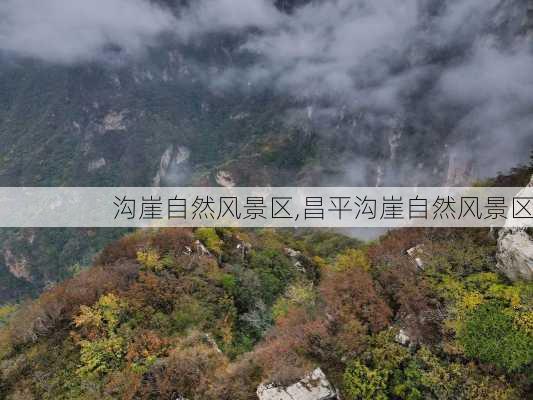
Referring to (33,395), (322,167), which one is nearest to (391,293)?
(33,395)

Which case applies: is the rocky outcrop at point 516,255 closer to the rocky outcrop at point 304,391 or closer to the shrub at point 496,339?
the shrub at point 496,339

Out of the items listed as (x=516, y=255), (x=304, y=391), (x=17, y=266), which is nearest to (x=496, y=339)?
(x=516, y=255)

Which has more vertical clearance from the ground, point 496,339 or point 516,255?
point 516,255

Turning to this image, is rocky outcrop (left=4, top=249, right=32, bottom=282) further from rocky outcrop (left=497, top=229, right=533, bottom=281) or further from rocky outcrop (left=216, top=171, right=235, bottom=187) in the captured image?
rocky outcrop (left=497, top=229, right=533, bottom=281)

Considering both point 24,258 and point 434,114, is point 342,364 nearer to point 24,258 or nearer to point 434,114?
point 24,258

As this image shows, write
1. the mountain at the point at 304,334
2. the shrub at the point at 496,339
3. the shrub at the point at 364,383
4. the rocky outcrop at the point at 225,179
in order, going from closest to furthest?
the shrub at the point at 496,339 → the shrub at the point at 364,383 → the mountain at the point at 304,334 → the rocky outcrop at the point at 225,179

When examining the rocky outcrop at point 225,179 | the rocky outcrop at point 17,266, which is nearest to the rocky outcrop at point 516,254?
the rocky outcrop at point 225,179

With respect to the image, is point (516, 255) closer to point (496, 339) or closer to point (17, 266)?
point (496, 339)
